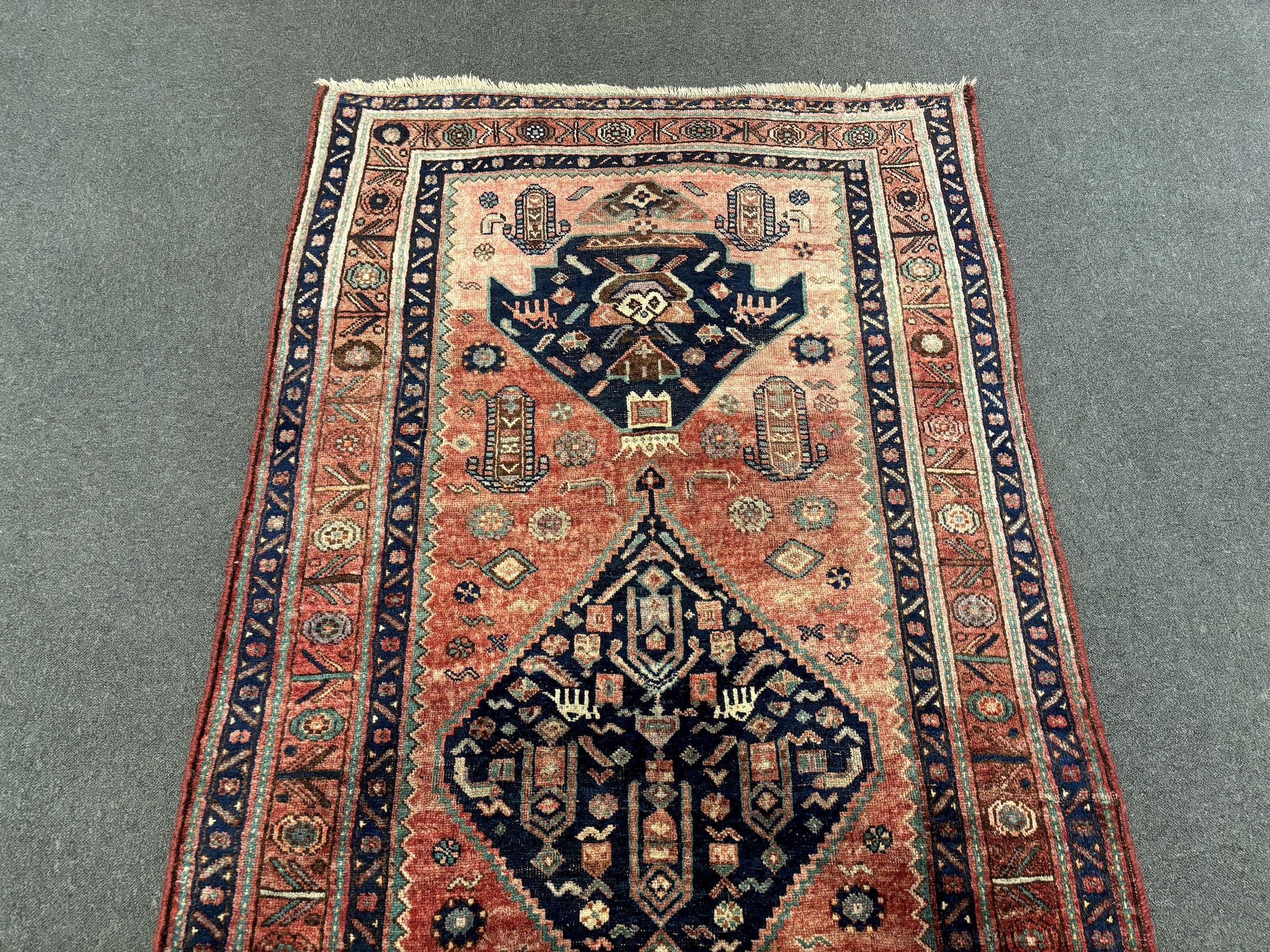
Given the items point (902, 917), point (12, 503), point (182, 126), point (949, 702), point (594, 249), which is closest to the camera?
point (902, 917)

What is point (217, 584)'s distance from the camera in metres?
1.87

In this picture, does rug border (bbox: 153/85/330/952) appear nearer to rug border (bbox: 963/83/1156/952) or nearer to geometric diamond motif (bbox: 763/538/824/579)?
geometric diamond motif (bbox: 763/538/824/579)

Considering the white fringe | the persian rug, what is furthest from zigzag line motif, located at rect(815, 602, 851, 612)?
the white fringe

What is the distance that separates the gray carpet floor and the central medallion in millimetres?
566

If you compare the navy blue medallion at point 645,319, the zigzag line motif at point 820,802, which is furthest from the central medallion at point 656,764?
the navy blue medallion at point 645,319

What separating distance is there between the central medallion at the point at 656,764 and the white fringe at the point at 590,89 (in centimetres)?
125

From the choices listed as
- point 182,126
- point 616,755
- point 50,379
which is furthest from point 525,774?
point 182,126

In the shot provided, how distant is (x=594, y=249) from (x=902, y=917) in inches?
57.8

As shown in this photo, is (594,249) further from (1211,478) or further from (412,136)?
(1211,478)

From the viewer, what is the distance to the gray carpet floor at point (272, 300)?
67.9 inches

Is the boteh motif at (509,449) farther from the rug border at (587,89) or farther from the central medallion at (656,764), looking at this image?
the rug border at (587,89)

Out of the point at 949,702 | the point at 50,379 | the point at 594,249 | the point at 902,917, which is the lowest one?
the point at 902,917

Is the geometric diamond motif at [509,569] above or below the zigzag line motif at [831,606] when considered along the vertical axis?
above

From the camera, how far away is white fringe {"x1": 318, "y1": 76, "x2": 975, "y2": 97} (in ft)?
7.70
